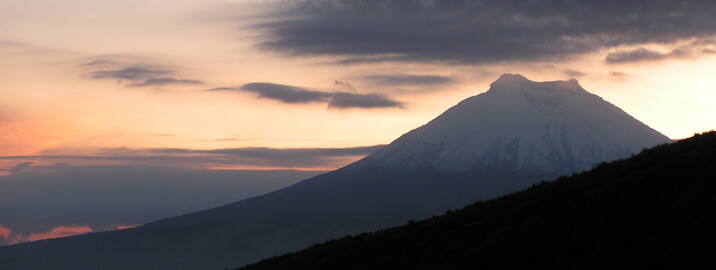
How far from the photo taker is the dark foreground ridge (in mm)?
Answer: 27609

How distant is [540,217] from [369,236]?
35.9 feet

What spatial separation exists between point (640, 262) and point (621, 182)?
8640 mm

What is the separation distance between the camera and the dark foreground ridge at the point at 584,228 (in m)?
27.6

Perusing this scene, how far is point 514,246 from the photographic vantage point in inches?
1211

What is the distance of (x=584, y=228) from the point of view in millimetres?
30922

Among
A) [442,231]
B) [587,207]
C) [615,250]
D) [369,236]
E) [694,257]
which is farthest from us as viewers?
[369,236]

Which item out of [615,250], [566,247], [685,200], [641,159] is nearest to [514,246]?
[566,247]

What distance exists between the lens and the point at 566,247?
2966 cm

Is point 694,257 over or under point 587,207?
under

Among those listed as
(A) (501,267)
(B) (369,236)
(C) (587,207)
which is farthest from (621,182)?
(B) (369,236)

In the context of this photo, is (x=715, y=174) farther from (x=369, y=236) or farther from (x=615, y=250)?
(x=369, y=236)

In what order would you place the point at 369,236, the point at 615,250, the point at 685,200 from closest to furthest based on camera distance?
the point at 615,250 < the point at 685,200 < the point at 369,236

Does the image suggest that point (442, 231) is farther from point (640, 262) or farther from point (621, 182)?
point (640, 262)

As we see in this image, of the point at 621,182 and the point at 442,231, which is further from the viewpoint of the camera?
the point at 442,231
